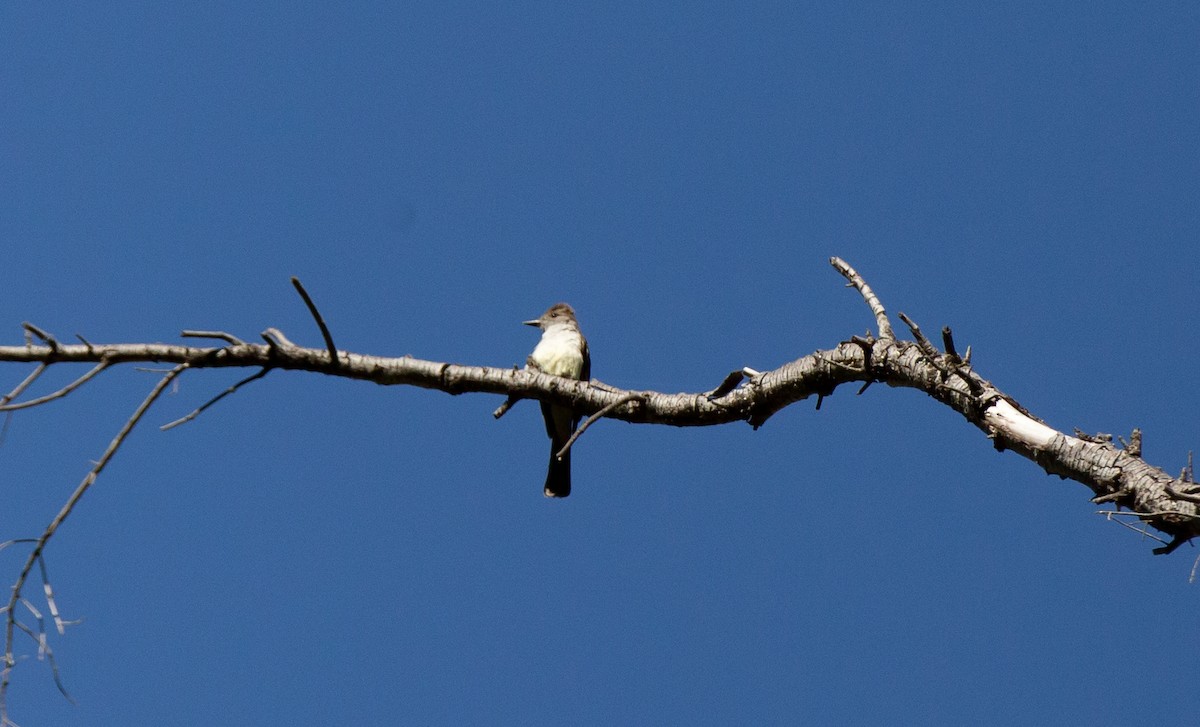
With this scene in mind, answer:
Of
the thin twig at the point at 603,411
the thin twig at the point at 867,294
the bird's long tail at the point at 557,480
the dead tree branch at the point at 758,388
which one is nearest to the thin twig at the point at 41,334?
the dead tree branch at the point at 758,388

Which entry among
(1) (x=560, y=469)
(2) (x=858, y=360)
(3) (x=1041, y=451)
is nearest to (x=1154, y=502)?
(3) (x=1041, y=451)

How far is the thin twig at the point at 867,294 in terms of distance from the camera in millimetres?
4691

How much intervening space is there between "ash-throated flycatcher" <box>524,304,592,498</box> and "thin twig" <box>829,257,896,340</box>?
10.2 ft

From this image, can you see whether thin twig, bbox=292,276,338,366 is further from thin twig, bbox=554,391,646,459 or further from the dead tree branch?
thin twig, bbox=554,391,646,459

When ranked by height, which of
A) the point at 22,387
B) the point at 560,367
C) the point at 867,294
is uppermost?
the point at 560,367

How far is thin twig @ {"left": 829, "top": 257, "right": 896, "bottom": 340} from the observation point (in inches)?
185

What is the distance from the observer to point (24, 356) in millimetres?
4027

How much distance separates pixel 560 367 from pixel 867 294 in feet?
13.3

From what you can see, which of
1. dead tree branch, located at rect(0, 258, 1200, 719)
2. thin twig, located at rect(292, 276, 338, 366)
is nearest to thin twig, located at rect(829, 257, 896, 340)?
dead tree branch, located at rect(0, 258, 1200, 719)

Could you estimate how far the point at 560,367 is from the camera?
8680mm

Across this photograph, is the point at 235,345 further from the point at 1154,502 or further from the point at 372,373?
the point at 1154,502

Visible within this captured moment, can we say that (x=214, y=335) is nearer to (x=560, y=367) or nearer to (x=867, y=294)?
(x=867, y=294)

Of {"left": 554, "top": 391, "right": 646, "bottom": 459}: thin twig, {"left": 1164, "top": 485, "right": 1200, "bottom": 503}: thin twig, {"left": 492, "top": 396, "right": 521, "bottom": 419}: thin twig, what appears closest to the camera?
{"left": 1164, "top": 485, "right": 1200, "bottom": 503}: thin twig

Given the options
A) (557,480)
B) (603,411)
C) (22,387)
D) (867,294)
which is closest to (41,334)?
(22,387)
